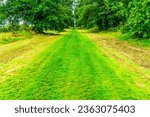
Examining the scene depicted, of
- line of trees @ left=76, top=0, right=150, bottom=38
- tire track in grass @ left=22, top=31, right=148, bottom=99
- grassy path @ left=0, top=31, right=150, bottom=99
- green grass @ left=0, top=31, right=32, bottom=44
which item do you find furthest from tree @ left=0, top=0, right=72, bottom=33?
grassy path @ left=0, top=31, right=150, bottom=99

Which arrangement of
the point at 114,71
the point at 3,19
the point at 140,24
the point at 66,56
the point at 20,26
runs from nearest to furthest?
the point at 114,71 < the point at 66,56 < the point at 140,24 < the point at 3,19 < the point at 20,26

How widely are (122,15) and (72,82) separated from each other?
2538 centimetres

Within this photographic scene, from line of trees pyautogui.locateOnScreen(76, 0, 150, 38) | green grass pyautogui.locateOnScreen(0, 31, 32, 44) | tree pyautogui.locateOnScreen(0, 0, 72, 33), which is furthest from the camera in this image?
tree pyautogui.locateOnScreen(0, 0, 72, 33)

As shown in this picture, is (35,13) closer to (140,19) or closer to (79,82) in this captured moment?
(140,19)

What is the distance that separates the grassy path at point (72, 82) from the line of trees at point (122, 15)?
13.8 metres

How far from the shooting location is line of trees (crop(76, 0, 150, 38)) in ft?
89.0

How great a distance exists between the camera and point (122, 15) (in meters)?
34.7

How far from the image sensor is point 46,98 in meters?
8.47

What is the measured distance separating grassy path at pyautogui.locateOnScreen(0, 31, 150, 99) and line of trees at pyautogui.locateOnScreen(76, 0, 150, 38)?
13.8 m

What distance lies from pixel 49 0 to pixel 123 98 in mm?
37550

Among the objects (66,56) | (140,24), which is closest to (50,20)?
(140,24)

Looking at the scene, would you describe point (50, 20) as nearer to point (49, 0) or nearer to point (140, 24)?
point (49, 0)

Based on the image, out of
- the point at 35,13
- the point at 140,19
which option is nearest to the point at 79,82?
the point at 140,19

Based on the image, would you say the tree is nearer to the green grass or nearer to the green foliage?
the green grass
